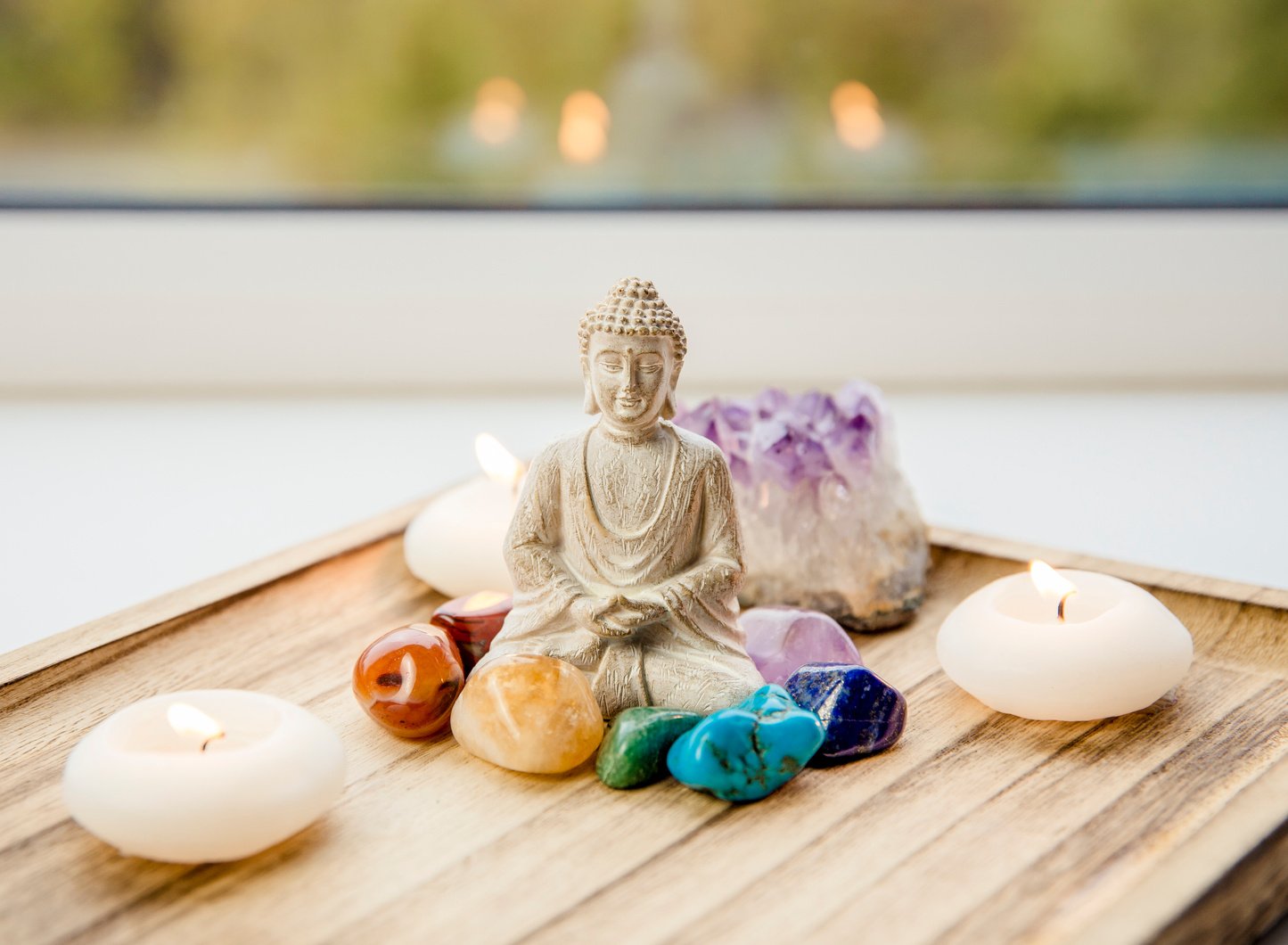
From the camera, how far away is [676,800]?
149cm

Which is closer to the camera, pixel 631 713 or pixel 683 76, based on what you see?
pixel 631 713

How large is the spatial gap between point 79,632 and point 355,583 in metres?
0.38

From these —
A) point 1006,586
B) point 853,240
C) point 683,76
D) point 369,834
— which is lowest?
point 369,834

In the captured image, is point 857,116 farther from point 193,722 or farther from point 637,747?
point 193,722

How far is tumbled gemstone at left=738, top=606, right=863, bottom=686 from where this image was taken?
1749 mm

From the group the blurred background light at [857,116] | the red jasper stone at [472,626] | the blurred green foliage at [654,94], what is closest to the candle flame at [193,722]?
the red jasper stone at [472,626]

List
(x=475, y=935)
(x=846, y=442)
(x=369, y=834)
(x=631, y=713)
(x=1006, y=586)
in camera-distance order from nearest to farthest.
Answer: (x=475, y=935), (x=369, y=834), (x=631, y=713), (x=1006, y=586), (x=846, y=442)

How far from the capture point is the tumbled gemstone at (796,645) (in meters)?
1.75

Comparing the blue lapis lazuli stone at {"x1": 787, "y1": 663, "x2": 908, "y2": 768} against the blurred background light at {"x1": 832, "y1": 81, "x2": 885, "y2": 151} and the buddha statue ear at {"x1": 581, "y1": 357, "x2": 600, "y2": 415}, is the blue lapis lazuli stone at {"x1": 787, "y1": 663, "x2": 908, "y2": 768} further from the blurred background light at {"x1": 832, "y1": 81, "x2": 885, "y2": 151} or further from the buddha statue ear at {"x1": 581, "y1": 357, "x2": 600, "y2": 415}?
the blurred background light at {"x1": 832, "y1": 81, "x2": 885, "y2": 151}

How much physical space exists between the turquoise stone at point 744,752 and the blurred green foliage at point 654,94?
6.43 feet

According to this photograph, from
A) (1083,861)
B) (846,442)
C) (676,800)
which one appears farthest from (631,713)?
(846,442)

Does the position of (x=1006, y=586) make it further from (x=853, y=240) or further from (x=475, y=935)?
(x=853, y=240)

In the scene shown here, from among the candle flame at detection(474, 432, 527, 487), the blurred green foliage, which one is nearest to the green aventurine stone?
the candle flame at detection(474, 432, 527, 487)

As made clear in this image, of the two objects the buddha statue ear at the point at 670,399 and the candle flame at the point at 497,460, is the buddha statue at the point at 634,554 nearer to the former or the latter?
the buddha statue ear at the point at 670,399
